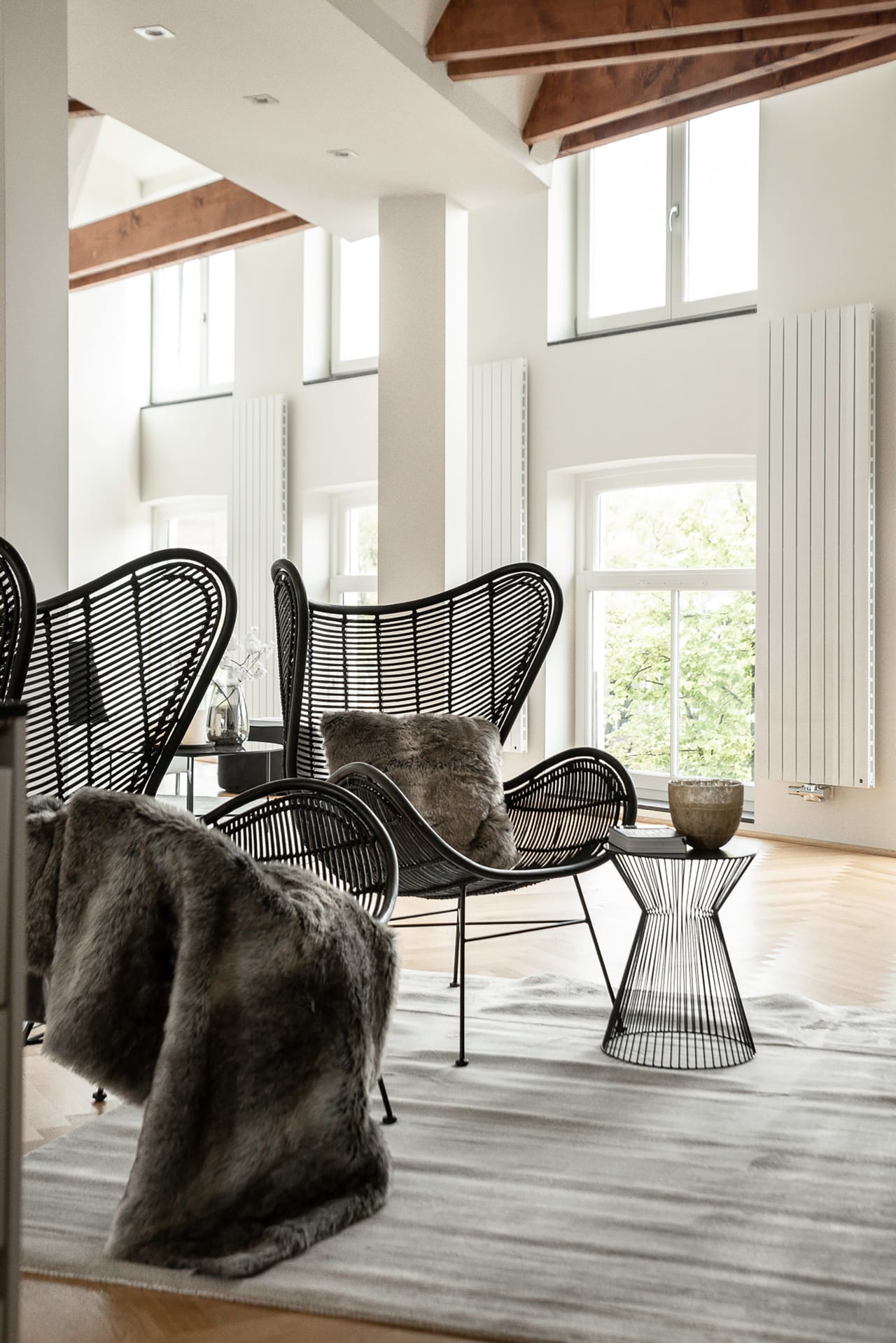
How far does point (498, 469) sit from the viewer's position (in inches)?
267

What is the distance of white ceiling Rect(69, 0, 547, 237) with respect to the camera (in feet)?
12.7

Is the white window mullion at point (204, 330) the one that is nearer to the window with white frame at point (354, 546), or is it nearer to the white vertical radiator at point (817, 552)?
the window with white frame at point (354, 546)

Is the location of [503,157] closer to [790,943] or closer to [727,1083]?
[790,943]

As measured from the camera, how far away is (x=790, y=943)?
3.88 m

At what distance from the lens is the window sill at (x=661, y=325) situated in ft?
19.5

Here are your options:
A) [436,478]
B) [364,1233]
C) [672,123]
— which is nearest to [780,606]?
[436,478]

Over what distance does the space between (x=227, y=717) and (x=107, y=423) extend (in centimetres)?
460

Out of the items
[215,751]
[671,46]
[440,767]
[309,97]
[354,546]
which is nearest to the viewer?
[440,767]

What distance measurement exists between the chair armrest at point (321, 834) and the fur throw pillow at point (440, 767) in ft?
2.03

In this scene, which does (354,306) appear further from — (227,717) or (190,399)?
(227,717)

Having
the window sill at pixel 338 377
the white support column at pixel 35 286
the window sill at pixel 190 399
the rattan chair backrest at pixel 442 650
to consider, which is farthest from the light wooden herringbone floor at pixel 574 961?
the window sill at pixel 190 399

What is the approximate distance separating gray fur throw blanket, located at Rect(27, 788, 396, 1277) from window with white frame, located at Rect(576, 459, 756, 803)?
188 inches

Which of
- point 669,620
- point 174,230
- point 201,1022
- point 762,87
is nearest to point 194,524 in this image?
point 174,230

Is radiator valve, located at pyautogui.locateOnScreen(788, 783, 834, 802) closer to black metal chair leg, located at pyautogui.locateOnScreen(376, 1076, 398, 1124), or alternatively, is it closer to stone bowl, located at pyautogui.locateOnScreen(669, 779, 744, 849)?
stone bowl, located at pyautogui.locateOnScreen(669, 779, 744, 849)
